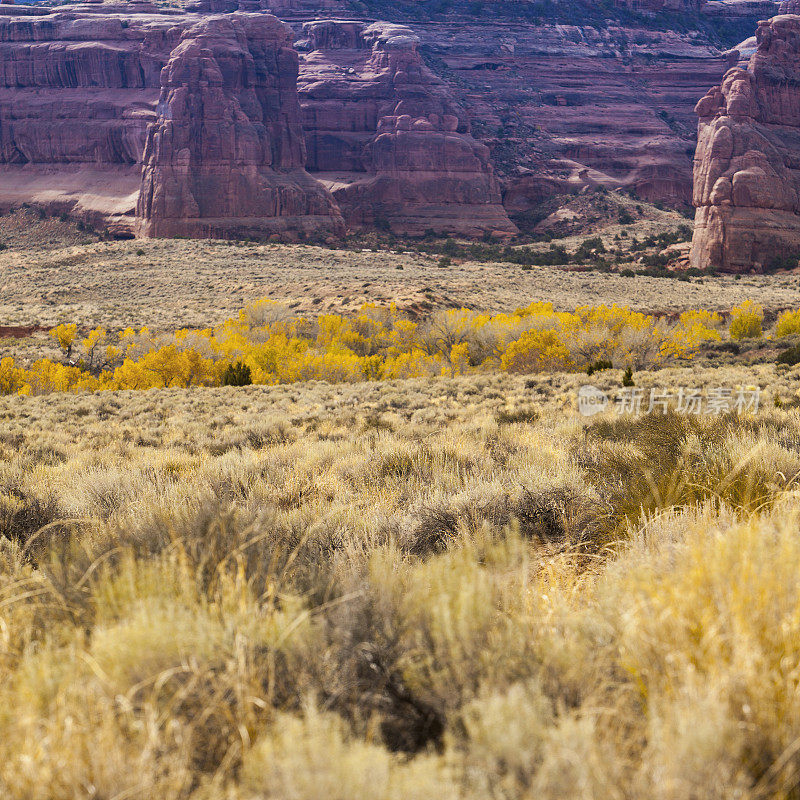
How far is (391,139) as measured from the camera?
321ft

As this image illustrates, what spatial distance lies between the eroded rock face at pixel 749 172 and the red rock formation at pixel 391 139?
31063 mm

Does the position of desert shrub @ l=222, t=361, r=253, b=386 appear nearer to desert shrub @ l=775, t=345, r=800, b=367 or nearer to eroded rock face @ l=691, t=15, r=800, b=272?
desert shrub @ l=775, t=345, r=800, b=367

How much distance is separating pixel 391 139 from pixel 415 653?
103905 millimetres

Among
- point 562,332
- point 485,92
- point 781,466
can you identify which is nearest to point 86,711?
point 781,466

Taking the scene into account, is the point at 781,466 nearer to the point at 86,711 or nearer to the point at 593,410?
the point at 86,711

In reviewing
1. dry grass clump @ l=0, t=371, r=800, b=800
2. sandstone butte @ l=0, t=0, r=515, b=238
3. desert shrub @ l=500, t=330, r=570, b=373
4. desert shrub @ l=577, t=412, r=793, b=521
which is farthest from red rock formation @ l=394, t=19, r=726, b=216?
dry grass clump @ l=0, t=371, r=800, b=800

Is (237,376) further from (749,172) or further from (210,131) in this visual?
(210,131)

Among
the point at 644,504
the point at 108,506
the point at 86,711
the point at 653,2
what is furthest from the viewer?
the point at 653,2

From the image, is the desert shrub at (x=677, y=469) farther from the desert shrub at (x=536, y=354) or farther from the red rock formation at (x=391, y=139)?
the red rock formation at (x=391, y=139)

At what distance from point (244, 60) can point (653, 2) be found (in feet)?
306

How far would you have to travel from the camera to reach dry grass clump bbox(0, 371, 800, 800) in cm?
150

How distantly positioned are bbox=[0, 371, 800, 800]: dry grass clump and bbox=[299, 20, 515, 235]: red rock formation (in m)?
88.9

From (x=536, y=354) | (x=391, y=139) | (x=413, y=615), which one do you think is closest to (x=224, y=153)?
(x=391, y=139)

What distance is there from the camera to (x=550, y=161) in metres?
103
